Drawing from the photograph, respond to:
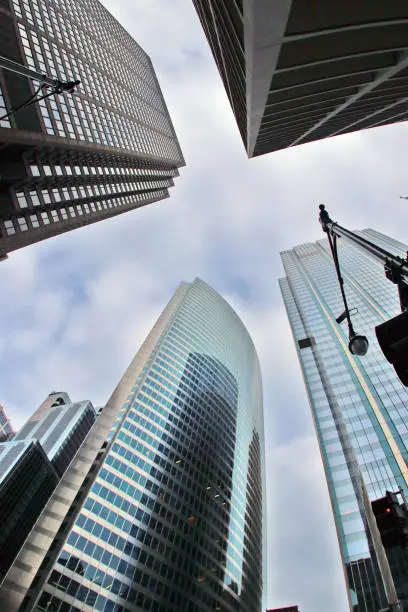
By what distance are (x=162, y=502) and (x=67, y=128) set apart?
227 feet

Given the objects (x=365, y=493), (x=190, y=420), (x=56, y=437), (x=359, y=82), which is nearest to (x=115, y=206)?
(x=190, y=420)

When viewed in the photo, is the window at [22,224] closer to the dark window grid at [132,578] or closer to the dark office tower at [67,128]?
the dark office tower at [67,128]

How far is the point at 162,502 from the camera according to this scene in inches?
3031

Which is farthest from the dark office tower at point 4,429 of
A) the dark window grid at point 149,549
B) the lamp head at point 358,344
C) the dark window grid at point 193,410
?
the lamp head at point 358,344

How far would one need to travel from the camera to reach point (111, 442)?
2982 inches

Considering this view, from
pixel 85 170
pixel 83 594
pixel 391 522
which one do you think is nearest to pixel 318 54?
pixel 391 522

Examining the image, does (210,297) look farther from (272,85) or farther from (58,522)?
(272,85)

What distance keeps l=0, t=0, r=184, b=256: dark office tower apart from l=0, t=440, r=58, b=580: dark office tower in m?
93.8

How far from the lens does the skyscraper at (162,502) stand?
57594mm

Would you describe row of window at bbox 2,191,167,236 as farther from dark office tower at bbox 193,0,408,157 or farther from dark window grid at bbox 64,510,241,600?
dark window grid at bbox 64,510,241,600

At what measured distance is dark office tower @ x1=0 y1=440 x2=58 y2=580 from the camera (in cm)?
11938

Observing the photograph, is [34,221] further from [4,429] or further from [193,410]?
[4,429]

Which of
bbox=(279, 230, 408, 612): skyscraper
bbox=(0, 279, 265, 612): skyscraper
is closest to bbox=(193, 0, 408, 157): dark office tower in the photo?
bbox=(279, 230, 408, 612): skyscraper

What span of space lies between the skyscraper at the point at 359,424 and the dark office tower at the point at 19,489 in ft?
337
